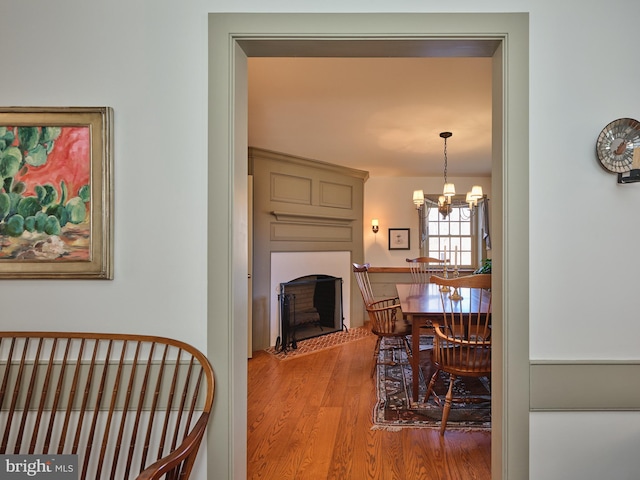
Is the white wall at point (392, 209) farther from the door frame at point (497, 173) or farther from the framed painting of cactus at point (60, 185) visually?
the framed painting of cactus at point (60, 185)

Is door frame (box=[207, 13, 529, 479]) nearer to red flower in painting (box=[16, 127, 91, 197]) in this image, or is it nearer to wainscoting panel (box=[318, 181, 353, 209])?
red flower in painting (box=[16, 127, 91, 197])

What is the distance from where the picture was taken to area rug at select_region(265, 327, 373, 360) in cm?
404

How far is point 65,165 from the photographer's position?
4.27 feet

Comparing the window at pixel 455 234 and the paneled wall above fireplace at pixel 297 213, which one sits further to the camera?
the window at pixel 455 234

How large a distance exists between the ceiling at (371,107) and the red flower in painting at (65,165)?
4.55ft

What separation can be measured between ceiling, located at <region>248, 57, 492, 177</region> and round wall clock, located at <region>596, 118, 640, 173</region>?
1.27 m

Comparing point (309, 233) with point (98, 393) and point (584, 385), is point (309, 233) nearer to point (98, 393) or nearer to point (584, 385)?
point (98, 393)

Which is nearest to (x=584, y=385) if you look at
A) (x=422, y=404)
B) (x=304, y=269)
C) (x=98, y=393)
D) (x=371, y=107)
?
(x=422, y=404)

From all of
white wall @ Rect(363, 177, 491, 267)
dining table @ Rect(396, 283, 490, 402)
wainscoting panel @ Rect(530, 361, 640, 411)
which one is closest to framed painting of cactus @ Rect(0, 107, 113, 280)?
wainscoting panel @ Rect(530, 361, 640, 411)

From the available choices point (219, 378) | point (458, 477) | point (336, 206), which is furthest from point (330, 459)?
point (336, 206)

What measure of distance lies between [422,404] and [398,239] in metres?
3.70

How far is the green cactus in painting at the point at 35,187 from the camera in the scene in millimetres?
1301

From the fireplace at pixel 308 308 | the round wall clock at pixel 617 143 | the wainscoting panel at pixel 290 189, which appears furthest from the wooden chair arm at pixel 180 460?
the wainscoting panel at pixel 290 189

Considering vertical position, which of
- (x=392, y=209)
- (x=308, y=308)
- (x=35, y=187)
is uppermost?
(x=392, y=209)
